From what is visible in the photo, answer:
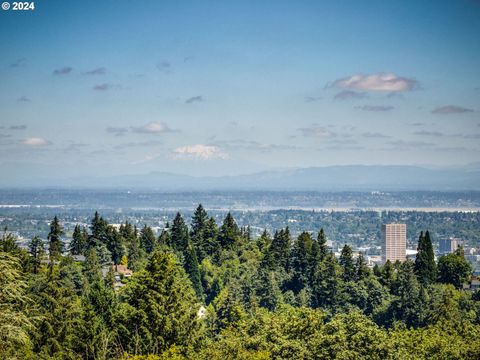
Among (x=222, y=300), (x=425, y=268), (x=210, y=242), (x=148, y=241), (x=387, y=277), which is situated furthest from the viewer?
(x=148, y=241)

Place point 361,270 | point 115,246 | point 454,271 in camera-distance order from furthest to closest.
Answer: point 115,246
point 454,271
point 361,270

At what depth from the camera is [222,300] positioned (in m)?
53.8

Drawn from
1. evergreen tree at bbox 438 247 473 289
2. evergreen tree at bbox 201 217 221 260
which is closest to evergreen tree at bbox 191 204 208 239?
evergreen tree at bbox 201 217 221 260

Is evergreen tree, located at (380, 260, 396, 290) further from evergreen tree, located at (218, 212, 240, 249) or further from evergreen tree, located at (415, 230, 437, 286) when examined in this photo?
evergreen tree, located at (218, 212, 240, 249)

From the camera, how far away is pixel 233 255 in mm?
67438

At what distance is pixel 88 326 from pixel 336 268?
32.0 meters

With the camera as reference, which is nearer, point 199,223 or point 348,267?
point 348,267


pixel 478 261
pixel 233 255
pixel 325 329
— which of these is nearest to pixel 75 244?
pixel 233 255

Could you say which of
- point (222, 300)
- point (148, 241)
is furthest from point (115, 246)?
point (222, 300)

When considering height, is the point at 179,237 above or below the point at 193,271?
above

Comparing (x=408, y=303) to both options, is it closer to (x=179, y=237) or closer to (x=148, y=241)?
(x=179, y=237)

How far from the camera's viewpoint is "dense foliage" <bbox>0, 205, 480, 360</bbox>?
29109mm

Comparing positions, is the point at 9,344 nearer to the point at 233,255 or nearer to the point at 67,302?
the point at 67,302

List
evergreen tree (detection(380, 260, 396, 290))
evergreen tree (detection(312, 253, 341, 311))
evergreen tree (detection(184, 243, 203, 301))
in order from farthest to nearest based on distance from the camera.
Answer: evergreen tree (detection(184, 243, 203, 301)), evergreen tree (detection(380, 260, 396, 290)), evergreen tree (detection(312, 253, 341, 311))
